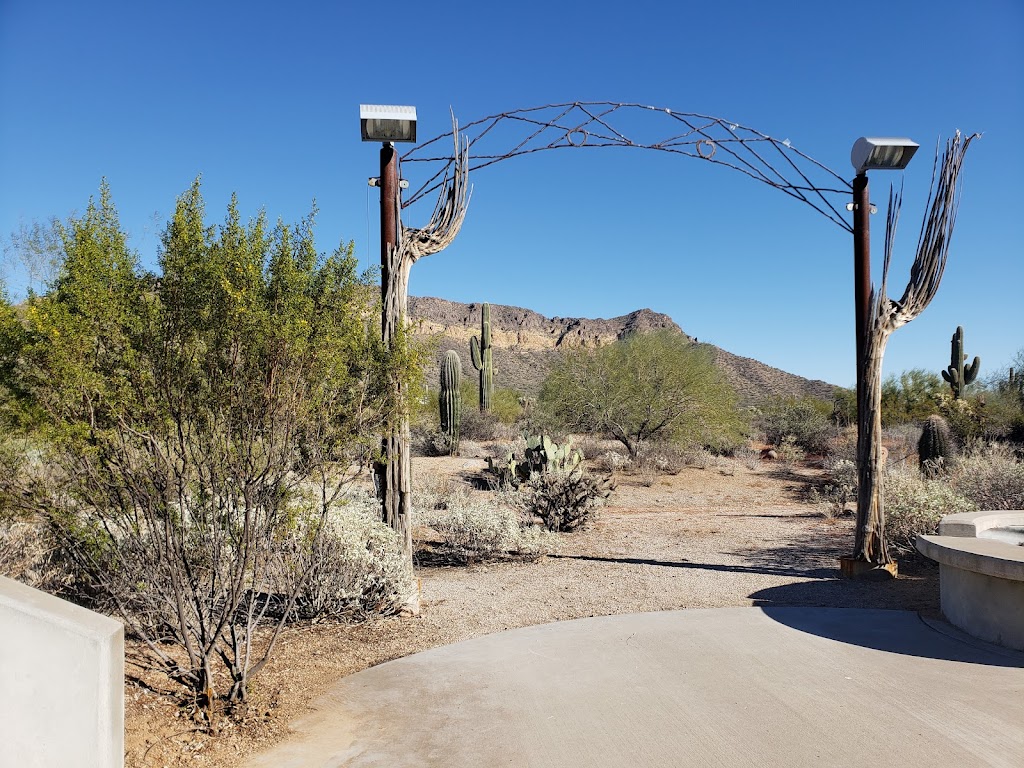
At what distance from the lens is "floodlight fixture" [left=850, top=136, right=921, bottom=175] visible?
818 centimetres

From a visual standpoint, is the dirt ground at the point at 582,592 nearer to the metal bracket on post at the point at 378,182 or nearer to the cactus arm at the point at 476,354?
the metal bracket on post at the point at 378,182

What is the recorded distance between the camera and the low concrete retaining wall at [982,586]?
5.71 m

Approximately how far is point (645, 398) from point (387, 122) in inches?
658

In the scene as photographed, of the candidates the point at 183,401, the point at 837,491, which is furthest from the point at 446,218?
the point at 837,491

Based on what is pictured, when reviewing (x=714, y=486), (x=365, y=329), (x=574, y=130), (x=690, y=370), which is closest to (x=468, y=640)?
(x=365, y=329)

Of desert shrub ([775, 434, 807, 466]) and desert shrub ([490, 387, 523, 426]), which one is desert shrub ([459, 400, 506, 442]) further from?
desert shrub ([775, 434, 807, 466])

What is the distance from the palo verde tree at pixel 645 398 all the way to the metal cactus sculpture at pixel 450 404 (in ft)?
11.6

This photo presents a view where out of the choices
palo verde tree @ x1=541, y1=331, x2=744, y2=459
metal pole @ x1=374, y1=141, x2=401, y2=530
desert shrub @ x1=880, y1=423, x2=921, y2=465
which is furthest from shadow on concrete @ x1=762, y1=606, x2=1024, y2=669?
desert shrub @ x1=880, y1=423, x2=921, y2=465

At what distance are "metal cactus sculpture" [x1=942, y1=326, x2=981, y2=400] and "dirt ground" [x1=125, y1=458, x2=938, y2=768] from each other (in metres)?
17.9

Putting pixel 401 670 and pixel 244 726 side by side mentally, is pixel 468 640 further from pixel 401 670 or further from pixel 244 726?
pixel 244 726

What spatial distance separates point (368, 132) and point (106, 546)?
4215mm

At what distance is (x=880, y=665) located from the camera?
5453 millimetres

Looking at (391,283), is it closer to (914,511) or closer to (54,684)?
(54,684)

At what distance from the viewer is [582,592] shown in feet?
26.5
